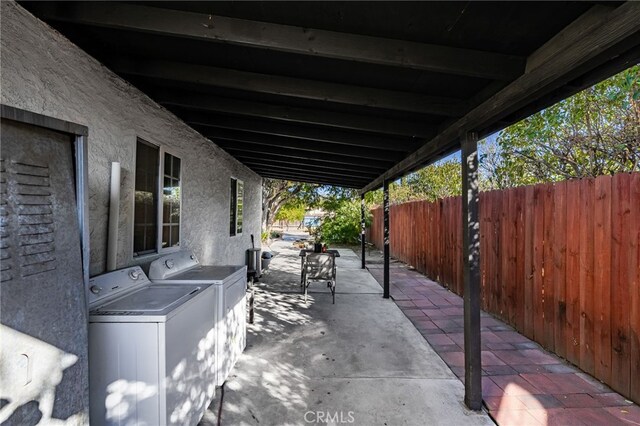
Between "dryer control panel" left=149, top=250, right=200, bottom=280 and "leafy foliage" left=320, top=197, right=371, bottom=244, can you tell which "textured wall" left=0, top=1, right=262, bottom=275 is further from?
"leafy foliage" left=320, top=197, right=371, bottom=244

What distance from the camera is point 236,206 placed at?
19.4 feet

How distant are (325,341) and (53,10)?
353 centimetres

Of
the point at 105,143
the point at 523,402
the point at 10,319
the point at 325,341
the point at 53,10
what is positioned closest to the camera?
the point at 10,319

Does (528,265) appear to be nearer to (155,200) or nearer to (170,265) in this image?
(170,265)

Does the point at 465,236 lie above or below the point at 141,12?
below

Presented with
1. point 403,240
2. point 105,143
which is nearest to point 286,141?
point 105,143

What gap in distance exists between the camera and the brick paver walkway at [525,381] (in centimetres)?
217

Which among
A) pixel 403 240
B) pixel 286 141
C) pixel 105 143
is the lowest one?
pixel 403 240

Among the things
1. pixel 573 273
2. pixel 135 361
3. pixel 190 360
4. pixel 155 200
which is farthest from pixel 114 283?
pixel 573 273

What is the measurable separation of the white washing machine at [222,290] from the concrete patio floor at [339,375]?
197mm

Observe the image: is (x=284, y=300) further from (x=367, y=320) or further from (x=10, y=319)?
(x=10, y=319)

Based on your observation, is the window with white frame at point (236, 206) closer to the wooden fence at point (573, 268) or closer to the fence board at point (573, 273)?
the wooden fence at point (573, 268)

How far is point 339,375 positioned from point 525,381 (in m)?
1.63

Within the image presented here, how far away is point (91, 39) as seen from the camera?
1.91 metres
